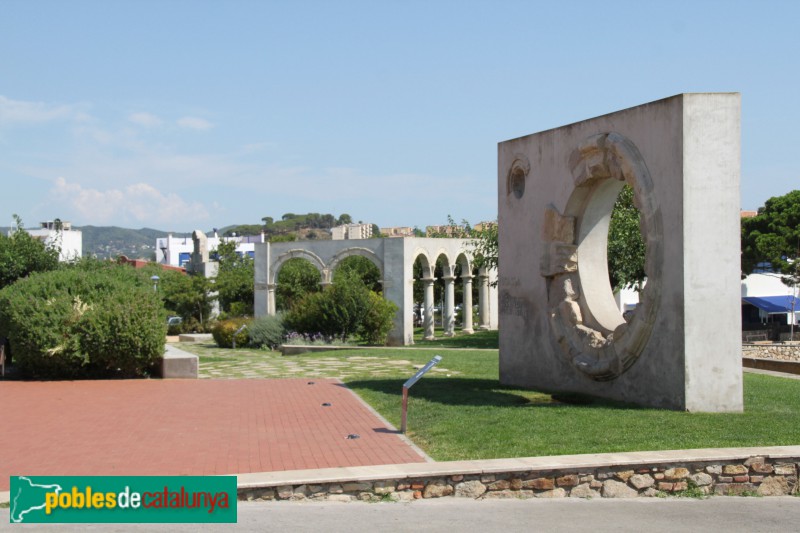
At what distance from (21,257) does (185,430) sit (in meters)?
13.7

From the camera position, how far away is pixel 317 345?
26484 millimetres

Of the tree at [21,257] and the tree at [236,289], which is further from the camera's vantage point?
A: the tree at [236,289]

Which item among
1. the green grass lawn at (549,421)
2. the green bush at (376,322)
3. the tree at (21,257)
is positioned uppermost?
the tree at (21,257)

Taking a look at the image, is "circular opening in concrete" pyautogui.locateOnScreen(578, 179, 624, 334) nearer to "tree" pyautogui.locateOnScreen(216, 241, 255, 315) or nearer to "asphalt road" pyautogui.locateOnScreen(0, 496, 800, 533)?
"asphalt road" pyautogui.locateOnScreen(0, 496, 800, 533)

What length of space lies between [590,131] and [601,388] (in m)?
3.70

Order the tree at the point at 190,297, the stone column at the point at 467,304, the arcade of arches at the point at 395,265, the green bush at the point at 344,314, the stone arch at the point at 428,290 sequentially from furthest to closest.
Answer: the tree at the point at 190,297 < the stone column at the point at 467,304 < the stone arch at the point at 428,290 < the arcade of arches at the point at 395,265 < the green bush at the point at 344,314

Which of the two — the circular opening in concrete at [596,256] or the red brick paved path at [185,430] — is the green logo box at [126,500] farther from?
the circular opening in concrete at [596,256]

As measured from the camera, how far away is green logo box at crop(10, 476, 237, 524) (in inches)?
266

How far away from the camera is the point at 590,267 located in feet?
43.4

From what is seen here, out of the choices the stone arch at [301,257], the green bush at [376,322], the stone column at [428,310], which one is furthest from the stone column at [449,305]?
the green bush at [376,322]

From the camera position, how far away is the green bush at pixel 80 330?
17.2 meters

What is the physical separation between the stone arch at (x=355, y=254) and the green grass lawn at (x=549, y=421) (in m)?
15.8

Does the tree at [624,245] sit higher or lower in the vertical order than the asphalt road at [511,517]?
higher

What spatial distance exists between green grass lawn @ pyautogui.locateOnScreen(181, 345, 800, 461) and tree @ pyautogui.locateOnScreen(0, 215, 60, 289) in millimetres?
11065
